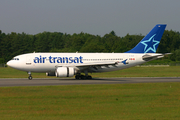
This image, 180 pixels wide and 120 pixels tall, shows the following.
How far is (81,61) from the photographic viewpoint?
4538 centimetres

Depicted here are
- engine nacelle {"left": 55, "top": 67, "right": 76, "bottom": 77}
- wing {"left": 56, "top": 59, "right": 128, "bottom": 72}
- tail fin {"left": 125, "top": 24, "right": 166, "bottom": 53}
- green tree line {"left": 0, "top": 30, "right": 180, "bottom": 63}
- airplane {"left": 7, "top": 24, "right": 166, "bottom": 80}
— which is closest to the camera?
engine nacelle {"left": 55, "top": 67, "right": 76, "bottom": 77}

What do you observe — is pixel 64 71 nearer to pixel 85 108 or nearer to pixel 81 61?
A: pixel 81 61

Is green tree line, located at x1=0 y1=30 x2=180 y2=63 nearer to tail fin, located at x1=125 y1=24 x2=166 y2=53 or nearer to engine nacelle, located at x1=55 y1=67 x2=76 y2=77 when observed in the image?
tail fin, located at x1=125 y1=24 x2=166 y2=53

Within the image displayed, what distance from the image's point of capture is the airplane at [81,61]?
141ft

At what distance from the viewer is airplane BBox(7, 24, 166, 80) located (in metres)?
43.0

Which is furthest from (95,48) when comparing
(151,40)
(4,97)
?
(4,97)

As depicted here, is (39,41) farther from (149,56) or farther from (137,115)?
Answer: (137,115)

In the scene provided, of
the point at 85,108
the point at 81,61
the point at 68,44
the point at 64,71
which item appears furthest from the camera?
the point at 68,44

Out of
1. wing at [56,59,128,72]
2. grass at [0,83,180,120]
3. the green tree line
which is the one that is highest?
the green tree line

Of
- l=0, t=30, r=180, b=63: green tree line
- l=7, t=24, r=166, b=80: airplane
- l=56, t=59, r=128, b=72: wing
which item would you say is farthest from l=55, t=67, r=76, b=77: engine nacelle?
l=0, t=30, r=180, b=63: green tree line

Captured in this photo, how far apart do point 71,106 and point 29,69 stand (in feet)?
86.5

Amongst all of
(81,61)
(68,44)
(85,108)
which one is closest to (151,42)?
(81,61)

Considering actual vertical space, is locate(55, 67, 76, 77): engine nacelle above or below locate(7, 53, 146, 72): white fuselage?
below

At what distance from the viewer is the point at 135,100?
2070 cm
